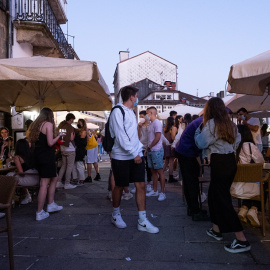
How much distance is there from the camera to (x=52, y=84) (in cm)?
688

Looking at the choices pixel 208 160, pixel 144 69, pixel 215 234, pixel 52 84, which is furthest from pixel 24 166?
pixel 144 69

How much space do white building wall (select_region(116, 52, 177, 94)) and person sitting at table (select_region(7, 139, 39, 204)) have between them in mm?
48118

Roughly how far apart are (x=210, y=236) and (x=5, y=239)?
2708mm

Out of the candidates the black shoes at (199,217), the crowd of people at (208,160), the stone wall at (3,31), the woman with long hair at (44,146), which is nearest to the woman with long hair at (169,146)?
the crowd of people at (208,160)

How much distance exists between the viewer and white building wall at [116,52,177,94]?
5306 centimetres

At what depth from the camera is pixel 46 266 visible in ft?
10.2

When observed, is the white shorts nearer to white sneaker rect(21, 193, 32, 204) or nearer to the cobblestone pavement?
white sneaker rect(21, 193, 32, 204)

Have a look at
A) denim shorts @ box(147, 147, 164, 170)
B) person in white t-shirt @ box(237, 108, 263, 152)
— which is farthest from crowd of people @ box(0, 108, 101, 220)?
person in white t-shirt @ box(237, 108, 263, 152)

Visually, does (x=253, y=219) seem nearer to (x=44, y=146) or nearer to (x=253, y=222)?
(x=253, y=222)

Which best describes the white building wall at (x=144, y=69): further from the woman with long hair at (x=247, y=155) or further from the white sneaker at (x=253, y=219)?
the white sneaker at (x=253, y=219)

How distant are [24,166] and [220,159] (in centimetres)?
371

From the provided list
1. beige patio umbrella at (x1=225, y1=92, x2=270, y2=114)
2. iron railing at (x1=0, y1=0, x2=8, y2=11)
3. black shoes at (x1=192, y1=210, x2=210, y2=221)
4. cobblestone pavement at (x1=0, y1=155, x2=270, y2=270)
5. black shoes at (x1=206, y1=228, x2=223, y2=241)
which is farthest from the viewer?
iron railing at (x1=0, y1=0, x2=8, y2=11)

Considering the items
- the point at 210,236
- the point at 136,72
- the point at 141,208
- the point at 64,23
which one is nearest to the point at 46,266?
the point at 141,208

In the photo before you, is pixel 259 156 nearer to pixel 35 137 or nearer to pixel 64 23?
pixel 35 137
